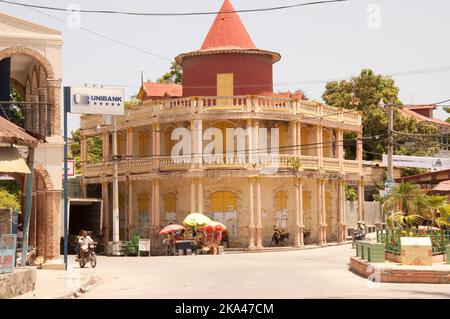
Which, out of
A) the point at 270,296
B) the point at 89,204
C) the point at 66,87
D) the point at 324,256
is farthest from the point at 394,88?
the point at 270,296

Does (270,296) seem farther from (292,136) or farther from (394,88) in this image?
(394,88)

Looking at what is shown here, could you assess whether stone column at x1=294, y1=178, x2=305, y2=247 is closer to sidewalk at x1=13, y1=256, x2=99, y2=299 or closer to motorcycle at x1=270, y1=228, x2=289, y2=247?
motorcycle at x1=270, y1=228, x2=289, y2=247

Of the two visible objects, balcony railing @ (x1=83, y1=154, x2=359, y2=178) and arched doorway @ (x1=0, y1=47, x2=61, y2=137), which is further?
balcony railing @ (x1=83, y1=154, x2=359, y2=178)

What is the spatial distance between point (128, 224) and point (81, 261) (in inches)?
642

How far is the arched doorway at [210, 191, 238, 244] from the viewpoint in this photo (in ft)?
145

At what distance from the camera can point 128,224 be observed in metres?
46.6

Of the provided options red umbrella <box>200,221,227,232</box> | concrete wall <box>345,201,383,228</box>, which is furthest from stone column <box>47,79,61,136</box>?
concrete wall <box>345,201,383,228</box>

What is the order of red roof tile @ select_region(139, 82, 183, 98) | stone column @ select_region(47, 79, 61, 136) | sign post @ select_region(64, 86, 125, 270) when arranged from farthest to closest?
red roof tile @ select_region(139, 82, 183, 98), sign post @ select_region(64, 86, 125, 270), stone column @ select_region(47, 79, 61, 136)

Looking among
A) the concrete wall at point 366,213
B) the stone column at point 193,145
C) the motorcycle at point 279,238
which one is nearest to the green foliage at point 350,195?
the concrete wall at point 366,213

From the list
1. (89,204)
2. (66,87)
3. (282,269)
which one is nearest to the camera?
(282,269)

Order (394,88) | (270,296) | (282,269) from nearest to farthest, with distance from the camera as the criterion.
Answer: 1. (270,296)
2. (282,269)
3. (394,88)

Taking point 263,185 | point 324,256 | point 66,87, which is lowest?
point 324,256

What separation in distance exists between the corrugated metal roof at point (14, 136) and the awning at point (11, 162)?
291 mm

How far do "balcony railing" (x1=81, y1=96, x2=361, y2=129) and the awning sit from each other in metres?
23.4
